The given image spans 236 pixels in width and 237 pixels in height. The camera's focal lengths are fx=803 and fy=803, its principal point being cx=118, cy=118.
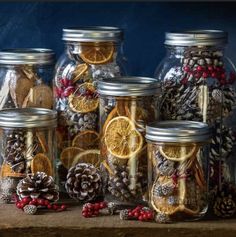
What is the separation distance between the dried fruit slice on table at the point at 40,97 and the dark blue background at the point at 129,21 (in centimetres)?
18

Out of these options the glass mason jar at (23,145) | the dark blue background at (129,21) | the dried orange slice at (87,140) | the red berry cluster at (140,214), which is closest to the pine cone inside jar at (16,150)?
the glass mason jar at (23,145)

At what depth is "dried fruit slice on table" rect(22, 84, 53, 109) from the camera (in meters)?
1.44

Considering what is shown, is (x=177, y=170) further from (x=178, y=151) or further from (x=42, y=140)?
(x=42, y=140)

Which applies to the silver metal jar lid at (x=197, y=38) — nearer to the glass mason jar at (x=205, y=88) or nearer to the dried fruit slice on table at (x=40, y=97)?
the glass mason jar at (x=205, y=88)

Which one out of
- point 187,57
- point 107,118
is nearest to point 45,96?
point 107,118

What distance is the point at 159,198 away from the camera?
1.27 metres

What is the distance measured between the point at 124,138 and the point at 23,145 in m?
0.18

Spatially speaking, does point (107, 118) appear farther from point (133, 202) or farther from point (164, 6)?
point (164, 6)

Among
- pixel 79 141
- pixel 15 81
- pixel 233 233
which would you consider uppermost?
pixel 15 81

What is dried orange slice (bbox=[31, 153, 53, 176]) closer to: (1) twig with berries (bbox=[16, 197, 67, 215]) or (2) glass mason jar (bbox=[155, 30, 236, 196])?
(1) twig with berries (bbox=[16, 197, 67, 215])

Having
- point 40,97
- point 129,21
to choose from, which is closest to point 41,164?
point 40,97

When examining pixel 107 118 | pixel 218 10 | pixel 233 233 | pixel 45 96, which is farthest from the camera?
pixel 218 10

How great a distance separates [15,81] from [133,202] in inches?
12.0

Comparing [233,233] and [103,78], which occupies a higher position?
[103,78]
